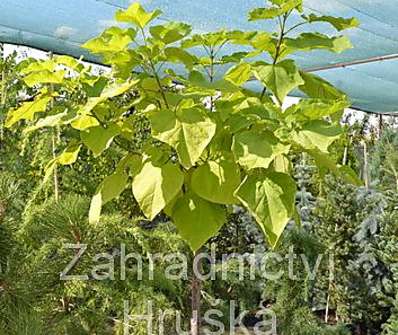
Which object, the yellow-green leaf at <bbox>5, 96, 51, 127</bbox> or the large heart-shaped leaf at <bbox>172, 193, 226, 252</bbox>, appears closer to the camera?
the large heart-shaped leaf at <bbox>172, 193, 226, 252</bbox>

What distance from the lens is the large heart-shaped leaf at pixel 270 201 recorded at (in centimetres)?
61

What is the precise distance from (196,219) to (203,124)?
114 millimetres

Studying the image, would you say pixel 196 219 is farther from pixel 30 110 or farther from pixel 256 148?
pixel 30 110

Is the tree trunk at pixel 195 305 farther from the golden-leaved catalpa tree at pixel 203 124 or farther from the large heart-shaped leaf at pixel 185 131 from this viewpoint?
the large heart-shaped leaf at pixel 185 131

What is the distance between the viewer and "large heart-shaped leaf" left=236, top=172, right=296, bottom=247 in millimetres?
613

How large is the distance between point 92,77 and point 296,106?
0.26 m

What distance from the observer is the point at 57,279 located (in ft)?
3.15

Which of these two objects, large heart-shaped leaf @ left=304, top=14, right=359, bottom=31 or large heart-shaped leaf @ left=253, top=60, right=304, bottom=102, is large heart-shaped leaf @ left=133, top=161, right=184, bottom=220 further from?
large heart-shaped leaf @ left=304, top=14, right=359, bottom=31

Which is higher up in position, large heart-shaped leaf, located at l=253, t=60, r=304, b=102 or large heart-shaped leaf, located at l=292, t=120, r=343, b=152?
→ large heart-shaped leaf, located at l=253, t=60, r=304, b=102

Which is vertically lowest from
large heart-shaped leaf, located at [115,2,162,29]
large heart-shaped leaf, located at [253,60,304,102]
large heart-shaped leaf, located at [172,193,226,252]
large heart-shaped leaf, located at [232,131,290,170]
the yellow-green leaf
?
large heart-shaped leaf, located at [172,193,226,252]

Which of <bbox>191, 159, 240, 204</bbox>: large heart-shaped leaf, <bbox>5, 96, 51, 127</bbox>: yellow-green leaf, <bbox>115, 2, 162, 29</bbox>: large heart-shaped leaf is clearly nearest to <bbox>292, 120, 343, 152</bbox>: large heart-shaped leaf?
<bbox>191, 159, 240, 204</bbox>: large heart-shaped leaf

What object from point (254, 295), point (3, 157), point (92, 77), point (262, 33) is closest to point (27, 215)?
point (92, 77)

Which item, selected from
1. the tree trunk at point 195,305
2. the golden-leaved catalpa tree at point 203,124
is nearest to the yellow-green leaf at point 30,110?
the golden-leaved catalpa tree at point 203,124

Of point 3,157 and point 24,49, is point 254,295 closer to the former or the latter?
point 3,157
